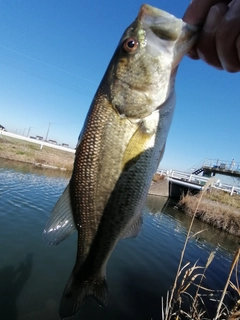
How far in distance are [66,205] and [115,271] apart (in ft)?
28.1

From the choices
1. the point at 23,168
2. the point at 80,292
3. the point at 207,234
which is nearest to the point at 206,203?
the point at 207,234

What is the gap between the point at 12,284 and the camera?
7430 millimetres

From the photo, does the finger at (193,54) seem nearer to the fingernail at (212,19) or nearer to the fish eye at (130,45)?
the fingernail at (212,19)

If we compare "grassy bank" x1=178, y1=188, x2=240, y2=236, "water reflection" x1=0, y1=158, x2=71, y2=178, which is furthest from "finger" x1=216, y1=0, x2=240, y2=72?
"water reflection" x1=0, y1=158, x2=71, y2=178

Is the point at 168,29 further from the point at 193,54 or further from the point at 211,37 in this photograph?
the point at 211,37

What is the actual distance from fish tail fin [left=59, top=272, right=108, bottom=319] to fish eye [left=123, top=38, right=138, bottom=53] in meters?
1.96

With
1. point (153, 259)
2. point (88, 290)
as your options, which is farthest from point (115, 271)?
point (88, 290)

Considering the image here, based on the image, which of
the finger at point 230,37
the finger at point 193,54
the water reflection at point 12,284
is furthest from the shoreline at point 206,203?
the finger at point 230,37

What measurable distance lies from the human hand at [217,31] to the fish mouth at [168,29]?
5 cm

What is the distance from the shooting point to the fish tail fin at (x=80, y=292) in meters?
2.06

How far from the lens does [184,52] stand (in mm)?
1733

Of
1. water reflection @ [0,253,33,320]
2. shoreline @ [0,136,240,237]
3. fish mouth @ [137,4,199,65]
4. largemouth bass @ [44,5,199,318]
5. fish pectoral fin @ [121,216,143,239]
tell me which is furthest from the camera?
shoreline @ [0,136,240,237]

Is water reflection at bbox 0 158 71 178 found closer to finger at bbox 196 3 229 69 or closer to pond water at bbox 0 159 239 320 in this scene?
pond water at bbox 0 159 239 320

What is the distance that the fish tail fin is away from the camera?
206 centimetres
